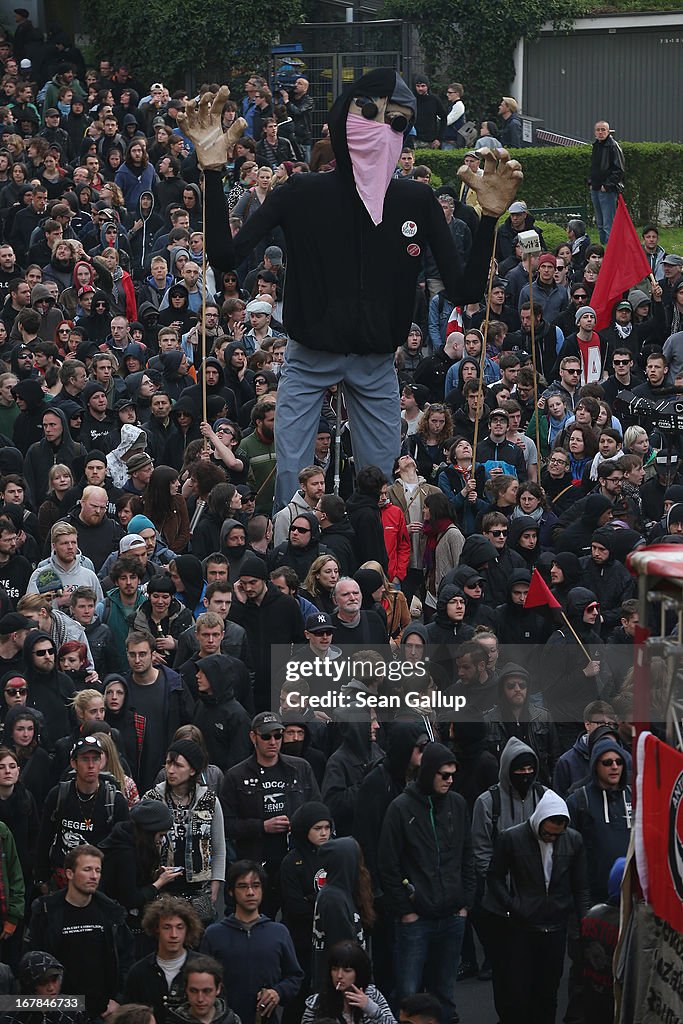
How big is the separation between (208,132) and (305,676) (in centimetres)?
373

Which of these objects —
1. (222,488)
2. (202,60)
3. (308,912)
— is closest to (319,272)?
(222,488)

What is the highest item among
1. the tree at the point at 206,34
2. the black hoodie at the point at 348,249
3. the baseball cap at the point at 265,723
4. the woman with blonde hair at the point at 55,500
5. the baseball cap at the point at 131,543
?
the black hoodie at the point at 348,249

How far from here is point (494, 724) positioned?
34.1 ft

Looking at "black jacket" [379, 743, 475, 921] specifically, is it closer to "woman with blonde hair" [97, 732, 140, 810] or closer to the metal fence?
"woman with blonde hair" [97, 732, 140, 810]

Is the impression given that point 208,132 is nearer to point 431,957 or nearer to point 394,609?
point 394,609

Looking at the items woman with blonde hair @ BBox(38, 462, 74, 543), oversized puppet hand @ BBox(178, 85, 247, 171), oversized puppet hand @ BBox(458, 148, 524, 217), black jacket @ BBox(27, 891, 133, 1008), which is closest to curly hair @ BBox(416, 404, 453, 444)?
oversized puppet hand @ BBox(458, 148, 524, 217)

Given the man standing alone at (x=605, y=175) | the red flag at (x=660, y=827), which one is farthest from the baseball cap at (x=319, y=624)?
the man standing alone at (x=605, y=175)

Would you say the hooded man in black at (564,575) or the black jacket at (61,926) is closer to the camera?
the black jacket at (61,926)

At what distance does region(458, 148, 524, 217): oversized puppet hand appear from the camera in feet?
39.9

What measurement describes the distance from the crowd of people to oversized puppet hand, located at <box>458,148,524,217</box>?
61 cm

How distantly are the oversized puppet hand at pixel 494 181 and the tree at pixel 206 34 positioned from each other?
19.1 meters

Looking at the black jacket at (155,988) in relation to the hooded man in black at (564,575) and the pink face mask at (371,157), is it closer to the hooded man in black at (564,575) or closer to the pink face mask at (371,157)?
the hooded man in black at (564,575)

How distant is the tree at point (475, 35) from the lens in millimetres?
32406

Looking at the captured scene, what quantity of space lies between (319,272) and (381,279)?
1.34ft
